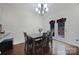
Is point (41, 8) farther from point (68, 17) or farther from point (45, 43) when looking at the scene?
point (45, 43)

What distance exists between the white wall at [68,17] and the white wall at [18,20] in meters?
0.18

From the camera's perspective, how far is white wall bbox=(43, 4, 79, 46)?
2234 millimetres

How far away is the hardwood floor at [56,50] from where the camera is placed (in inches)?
88.2

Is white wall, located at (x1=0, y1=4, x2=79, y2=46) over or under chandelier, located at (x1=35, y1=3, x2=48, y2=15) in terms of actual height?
under

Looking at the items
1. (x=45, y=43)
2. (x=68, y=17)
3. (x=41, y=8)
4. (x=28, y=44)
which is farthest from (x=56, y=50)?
(x=41, y=8)

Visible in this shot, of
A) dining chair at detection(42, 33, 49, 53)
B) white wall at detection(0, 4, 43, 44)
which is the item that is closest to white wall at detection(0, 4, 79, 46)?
white wall at detection(0, 4, 43, 44)

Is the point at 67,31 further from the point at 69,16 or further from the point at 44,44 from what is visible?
the point at 44,44

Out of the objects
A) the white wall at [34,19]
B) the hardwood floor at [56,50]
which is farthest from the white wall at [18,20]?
the hardwood floor at [56,50]

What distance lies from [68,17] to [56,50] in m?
0.62

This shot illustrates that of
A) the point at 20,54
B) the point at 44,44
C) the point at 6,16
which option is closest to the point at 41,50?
the point at 44,44

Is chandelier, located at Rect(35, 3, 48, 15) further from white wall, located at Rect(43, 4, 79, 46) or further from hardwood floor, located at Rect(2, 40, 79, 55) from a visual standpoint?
hardwood floor, located at Rect(2, 40, 79, 55)

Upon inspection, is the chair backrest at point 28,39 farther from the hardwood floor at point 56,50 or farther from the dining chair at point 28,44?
the hardwood floor at point 56,50

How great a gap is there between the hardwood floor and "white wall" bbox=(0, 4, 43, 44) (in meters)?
0.13
